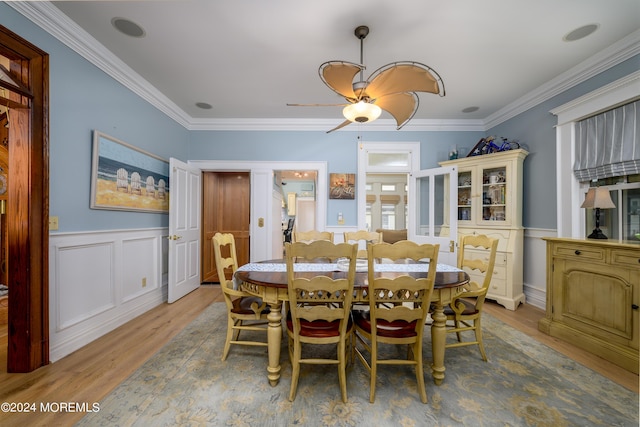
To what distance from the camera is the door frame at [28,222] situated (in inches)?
69.6

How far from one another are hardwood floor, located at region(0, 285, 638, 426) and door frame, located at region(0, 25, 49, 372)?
21 cm

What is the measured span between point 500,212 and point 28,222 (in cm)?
492

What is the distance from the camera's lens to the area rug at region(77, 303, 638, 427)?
1423 millimetres

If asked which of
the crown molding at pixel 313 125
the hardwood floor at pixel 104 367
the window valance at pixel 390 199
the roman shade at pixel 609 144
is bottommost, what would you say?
the hardwood floor at pixel 104 367

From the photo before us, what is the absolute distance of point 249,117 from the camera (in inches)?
157

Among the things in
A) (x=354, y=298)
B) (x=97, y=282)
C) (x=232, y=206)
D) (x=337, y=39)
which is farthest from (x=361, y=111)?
(x=232, y=206)

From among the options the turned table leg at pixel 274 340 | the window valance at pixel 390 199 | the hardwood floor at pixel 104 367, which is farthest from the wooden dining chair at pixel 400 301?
the window valance at pixel 390 199

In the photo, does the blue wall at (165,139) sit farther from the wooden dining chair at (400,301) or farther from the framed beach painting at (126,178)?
the wooden dining chair at (400,301)

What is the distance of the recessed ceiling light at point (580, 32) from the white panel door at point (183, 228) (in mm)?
4385

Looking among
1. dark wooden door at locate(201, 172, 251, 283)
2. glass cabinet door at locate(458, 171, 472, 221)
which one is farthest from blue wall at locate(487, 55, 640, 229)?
dark wooden door at locate(201, 172, 251, 283)

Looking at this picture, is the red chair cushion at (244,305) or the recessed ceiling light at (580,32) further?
the recessed ceiling light at (580,32)

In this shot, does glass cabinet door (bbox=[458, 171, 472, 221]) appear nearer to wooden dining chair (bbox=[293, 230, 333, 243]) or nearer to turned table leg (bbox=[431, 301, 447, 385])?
wooden dining chair (bbox=[293, 230, 333, 243])

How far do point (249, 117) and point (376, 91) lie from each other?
2.65 m

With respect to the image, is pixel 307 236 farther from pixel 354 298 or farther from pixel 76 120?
pixel 76 120
